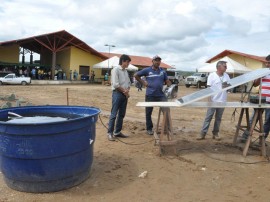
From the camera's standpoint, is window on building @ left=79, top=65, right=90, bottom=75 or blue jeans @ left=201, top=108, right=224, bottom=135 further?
window on building @ left=79, top=65, right=90, bottom=75

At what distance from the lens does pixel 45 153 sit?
350cm

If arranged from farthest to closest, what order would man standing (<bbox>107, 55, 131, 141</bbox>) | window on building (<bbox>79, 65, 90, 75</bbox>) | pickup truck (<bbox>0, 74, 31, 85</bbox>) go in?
1. window on building (<bbox>79, 65, 90, 75</bbox>)
2. pickup truck (<bbox>0, 74, 31, 85</bbox>)
3. man standing (<bbox>107, 55, 131, 141</bbox>)

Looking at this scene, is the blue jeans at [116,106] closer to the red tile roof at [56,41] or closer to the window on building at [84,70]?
the red tile roof at [56,41]

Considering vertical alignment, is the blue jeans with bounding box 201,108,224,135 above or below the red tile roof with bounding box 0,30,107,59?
below

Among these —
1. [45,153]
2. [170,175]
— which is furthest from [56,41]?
[45,153]

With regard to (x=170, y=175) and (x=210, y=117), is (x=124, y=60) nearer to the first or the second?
(x=210, y=117)

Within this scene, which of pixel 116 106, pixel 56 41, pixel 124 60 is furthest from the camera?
pixel 56 41

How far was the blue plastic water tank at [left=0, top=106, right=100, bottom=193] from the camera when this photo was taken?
11.2 ft

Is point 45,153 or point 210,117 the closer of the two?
point 45,153

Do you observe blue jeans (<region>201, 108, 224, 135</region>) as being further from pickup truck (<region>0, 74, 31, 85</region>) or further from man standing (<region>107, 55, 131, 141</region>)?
pickup truck (<region>0, 74, 31, 85</region>)

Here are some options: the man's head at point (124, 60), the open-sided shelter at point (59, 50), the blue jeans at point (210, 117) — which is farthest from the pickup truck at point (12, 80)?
the blue jeans at point (210, 117)

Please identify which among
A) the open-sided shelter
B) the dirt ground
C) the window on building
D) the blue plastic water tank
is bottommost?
the dirt ground

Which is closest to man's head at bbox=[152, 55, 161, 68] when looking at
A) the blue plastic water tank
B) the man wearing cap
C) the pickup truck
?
the man wearing cap

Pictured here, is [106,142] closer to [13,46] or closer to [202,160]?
[202,160]
